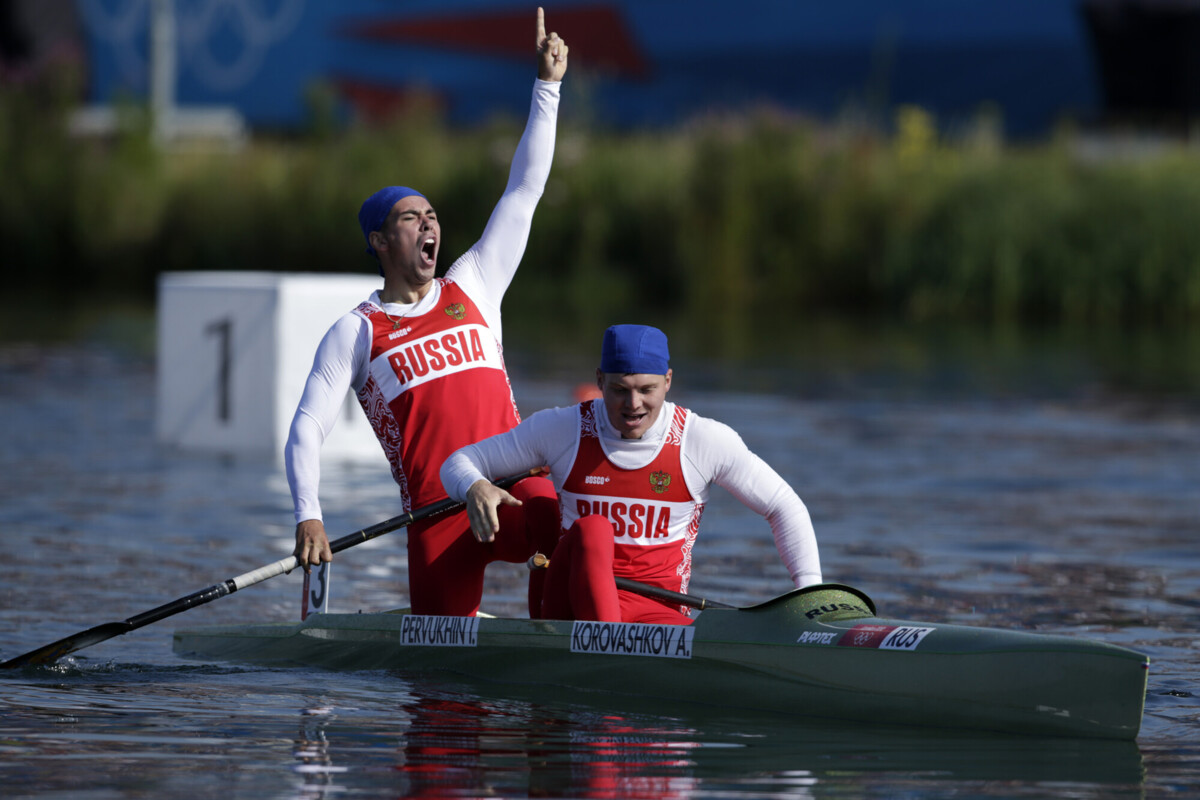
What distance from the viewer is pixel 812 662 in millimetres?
6012

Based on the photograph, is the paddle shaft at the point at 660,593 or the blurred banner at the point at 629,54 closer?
the paddle shaft at the point at 660,593

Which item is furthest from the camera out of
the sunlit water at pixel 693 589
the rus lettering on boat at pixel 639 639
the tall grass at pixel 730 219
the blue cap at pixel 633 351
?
the tall grass at pixel 730 219

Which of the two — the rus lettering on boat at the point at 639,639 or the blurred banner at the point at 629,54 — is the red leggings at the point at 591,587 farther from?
the blurred banner at the point at 629,54

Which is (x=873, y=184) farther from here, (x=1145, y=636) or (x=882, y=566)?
(x=1145, y=636)

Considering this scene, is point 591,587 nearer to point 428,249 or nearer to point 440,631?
point 440,631

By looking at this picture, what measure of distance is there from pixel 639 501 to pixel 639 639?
17.8 inches

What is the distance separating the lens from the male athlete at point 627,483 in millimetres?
6172

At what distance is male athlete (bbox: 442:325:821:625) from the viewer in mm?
6172

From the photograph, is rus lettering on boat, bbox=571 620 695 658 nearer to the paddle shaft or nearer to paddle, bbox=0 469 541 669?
the paddle shaft

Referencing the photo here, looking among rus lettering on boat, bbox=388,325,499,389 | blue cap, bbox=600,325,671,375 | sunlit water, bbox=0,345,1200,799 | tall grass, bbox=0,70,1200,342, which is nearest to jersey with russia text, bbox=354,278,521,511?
rus lettering on boat, bbox=388,325,499,389

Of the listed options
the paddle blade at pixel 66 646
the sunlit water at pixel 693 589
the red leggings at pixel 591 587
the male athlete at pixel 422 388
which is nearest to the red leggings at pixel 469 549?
the male athlete at pixel 422 388

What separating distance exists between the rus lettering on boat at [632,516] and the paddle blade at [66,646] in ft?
6.15

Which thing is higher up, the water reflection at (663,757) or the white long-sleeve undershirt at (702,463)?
the white long-sleeve undershirt at (702,463)

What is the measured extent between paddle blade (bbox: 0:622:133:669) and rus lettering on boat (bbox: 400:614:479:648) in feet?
3.46
